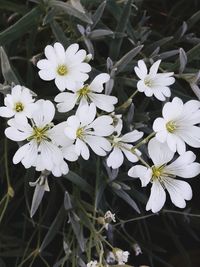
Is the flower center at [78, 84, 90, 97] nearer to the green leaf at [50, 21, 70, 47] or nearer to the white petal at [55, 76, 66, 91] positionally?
the white petal at [55, 76, 66, 91]

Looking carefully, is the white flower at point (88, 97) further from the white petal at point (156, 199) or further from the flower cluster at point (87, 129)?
the white petal at point (156, 199)

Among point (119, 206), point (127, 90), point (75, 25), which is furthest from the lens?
point (119, 206)

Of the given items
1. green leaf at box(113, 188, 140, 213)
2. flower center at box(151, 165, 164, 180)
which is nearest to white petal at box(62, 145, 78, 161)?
flower center at box(151, 165, 164, 180)

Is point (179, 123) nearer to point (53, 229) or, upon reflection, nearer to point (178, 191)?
point (178, 191)

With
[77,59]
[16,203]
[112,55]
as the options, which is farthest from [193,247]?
[77,59]

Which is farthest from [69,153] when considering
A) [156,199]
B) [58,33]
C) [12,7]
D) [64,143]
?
[12,7]

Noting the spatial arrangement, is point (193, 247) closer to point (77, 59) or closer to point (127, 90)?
point (127, 90)
